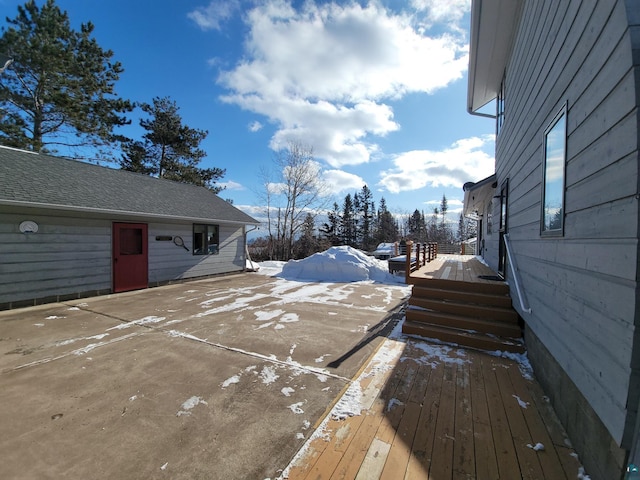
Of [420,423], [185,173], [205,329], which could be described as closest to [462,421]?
[420,423]

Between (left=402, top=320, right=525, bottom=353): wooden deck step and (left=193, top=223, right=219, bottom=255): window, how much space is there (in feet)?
28.0

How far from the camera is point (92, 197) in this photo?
7.42m

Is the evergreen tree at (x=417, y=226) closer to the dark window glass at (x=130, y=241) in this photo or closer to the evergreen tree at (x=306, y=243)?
the evergreen tree at (x=306, y=243)

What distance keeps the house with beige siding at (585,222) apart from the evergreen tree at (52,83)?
1655cm

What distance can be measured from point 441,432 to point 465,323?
244 centimetres

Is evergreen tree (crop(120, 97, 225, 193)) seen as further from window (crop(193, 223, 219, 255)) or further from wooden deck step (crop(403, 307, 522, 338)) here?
wooden deck step (crop(403, 307, 522, 338))

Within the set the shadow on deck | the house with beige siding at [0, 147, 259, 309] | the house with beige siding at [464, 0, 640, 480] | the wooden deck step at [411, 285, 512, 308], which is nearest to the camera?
the house with beige siding at [464, 0, 640, 480]

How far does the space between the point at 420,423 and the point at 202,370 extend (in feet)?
8.00

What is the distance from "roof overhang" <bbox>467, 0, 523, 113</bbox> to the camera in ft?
15.8

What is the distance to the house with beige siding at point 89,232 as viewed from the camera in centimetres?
611

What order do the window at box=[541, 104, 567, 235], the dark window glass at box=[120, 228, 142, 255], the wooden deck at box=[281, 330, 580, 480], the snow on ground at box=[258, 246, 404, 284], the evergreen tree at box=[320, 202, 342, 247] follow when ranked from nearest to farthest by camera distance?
the wooden deck at box=[281, 330, 580, 480] < the window at box=[541, 104, 567, 235] < the dark window glass at box=[120, 228, 142, 255] < the snow on ground at box=[258, 246, 404, 284] < the evergreen tree at box=[320, 202, 342, 247]

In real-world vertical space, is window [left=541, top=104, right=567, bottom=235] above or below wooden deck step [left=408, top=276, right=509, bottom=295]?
above

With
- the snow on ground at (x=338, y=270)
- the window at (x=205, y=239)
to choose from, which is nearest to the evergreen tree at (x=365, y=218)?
the snow on ground at (x=338, y=270)

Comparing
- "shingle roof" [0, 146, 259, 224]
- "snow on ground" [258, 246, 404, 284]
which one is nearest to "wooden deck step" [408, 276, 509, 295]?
"snow on ground" [258, 246, 404, 284]
